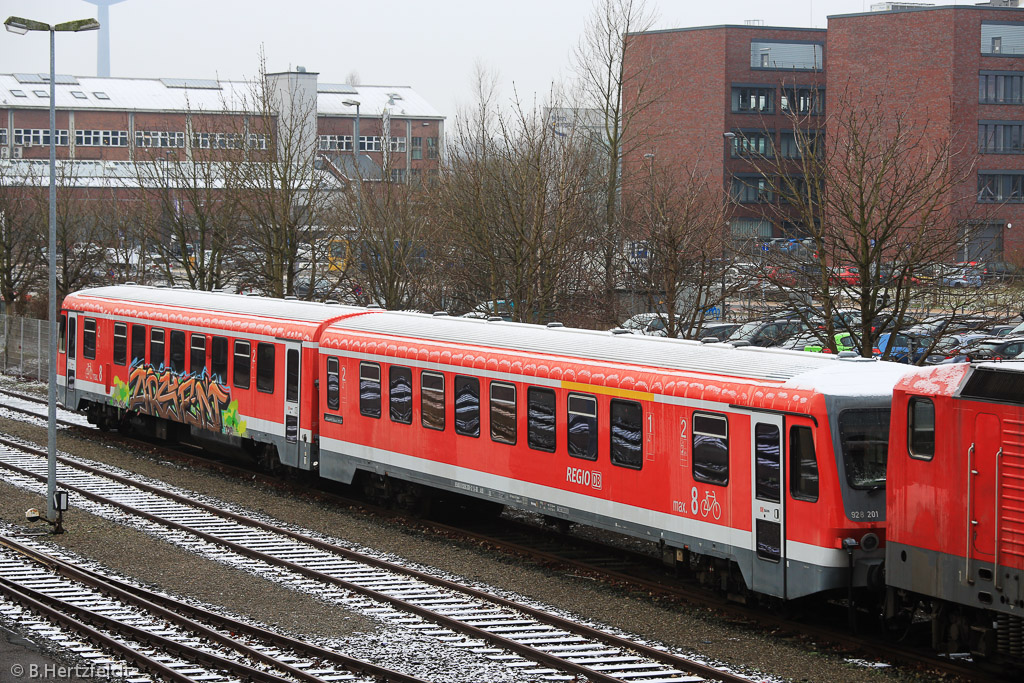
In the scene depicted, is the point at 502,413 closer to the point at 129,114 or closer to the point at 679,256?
the point at 679,256

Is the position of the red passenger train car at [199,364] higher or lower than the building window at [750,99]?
lower

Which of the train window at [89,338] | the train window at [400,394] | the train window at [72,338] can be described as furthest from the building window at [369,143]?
the train window at [400,394]

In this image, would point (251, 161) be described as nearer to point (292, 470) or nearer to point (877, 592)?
point (292, 470)

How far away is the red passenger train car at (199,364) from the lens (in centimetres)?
2231

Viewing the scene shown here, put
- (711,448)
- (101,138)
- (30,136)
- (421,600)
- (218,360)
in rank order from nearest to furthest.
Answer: (711,448) → (421,600) → (218,360) → (30,136) → (101,138)

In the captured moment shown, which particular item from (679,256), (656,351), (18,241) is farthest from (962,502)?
(18,241)

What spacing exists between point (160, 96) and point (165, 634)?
314 ft

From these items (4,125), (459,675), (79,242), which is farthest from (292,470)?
(4,125)

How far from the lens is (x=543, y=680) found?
12.1m

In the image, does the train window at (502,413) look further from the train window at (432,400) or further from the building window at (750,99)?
the building window at (750,99)

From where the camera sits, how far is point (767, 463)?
532 inches

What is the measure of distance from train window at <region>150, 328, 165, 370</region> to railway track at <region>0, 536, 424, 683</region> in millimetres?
9901

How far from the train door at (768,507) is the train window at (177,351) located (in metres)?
15.3

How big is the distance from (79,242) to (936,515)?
41375 millimetres
